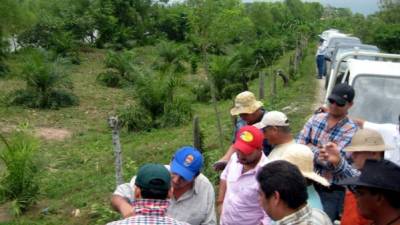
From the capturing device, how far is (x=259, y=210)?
3473 mm

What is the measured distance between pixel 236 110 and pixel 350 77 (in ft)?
6.53

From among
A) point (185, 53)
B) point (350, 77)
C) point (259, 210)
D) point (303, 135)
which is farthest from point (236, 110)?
point (185, 53)

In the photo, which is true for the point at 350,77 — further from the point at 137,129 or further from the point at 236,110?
A: the point at 137,129

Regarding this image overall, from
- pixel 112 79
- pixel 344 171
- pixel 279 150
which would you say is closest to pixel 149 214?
pixel 279 150

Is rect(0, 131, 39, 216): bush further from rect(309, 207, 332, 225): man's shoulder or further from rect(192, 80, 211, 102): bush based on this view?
rect(192, 80, 211, 102): bush

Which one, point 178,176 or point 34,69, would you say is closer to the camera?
point 178,176

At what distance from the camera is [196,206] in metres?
3.36

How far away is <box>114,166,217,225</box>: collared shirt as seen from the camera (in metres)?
3.35

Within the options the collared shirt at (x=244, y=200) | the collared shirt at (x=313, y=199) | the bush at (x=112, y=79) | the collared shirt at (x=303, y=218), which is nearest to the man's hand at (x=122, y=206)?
the collared shirt at (x=244, y=200)

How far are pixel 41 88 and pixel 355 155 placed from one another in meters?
13.0

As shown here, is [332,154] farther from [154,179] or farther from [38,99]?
[38,99]

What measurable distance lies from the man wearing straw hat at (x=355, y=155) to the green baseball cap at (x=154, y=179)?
1.15 meters

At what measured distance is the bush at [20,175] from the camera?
22.4 ft

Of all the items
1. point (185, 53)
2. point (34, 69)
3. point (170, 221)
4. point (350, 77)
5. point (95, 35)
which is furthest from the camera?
point (95, 35)
